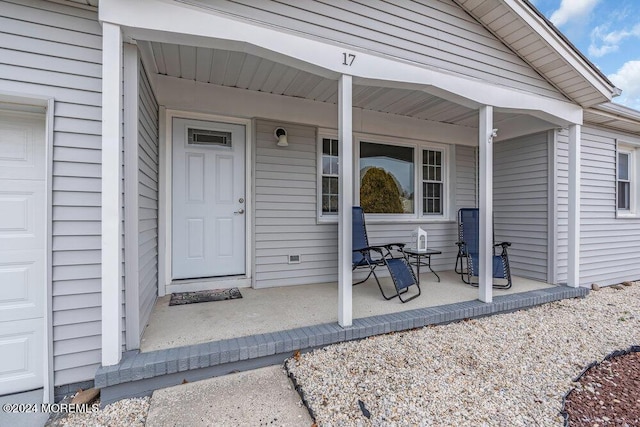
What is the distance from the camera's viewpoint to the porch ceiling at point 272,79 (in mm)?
2789

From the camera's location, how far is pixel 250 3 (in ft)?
7.45

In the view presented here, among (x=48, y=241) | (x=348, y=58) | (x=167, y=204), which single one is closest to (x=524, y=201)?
(x=348, y=58)

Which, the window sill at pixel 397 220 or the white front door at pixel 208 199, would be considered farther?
the window sill at pixel 397 220

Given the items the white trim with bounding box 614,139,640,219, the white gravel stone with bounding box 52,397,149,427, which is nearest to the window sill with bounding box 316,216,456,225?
the white gravel stone with bounding box 52,397,149,427

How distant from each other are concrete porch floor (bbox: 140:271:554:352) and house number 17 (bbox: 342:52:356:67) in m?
2.23

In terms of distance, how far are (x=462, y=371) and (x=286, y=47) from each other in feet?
9.08

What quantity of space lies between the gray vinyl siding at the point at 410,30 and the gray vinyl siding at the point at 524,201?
102 cm

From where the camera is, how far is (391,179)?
4.67m

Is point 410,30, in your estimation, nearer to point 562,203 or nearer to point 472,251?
point 472,251

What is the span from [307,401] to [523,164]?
4.61m

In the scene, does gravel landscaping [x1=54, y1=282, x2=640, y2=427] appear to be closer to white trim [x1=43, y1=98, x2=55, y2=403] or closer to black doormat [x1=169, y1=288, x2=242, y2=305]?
white trim [x1=43, y1=98, x2=55, y2=403]

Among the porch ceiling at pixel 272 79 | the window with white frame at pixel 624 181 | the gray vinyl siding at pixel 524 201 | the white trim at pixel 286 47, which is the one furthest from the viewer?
the window with white frame at pixel 624 181

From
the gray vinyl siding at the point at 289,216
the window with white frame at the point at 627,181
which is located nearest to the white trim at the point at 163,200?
the gray vinyl siding at the point at 289,216

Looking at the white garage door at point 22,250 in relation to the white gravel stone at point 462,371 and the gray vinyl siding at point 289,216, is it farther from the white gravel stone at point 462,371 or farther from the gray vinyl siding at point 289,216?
the gray vinyl siding at point 289,216
